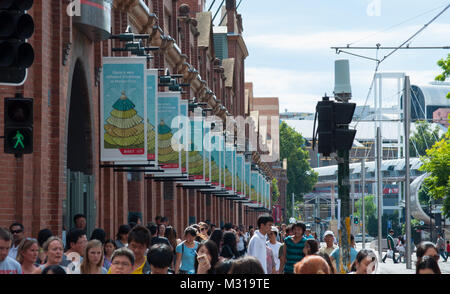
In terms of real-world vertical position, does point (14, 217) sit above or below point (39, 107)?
below

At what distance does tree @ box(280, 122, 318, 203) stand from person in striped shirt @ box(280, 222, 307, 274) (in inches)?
4800

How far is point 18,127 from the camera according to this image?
11.8 m

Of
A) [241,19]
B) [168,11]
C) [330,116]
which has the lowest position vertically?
[330,116]

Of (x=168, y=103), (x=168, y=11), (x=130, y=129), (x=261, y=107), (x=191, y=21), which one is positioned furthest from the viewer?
(x=261, y=107)

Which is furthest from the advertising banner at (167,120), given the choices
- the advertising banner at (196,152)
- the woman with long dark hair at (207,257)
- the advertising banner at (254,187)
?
the advertising banner at (254,187)

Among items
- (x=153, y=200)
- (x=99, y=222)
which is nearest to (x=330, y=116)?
(x=99, y=222)

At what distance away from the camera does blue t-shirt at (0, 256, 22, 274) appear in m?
9.48

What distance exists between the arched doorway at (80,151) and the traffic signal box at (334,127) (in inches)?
325

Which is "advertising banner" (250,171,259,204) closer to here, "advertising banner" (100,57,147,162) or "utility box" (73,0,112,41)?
"advertising banner" (100,57,147,162)

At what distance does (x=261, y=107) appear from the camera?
13225 cm

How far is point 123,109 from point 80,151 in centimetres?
148

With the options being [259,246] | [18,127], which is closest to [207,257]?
[18,127]

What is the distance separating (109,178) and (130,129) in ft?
9.39

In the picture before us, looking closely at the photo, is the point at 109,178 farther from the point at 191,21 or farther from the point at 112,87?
the point at 191,21
